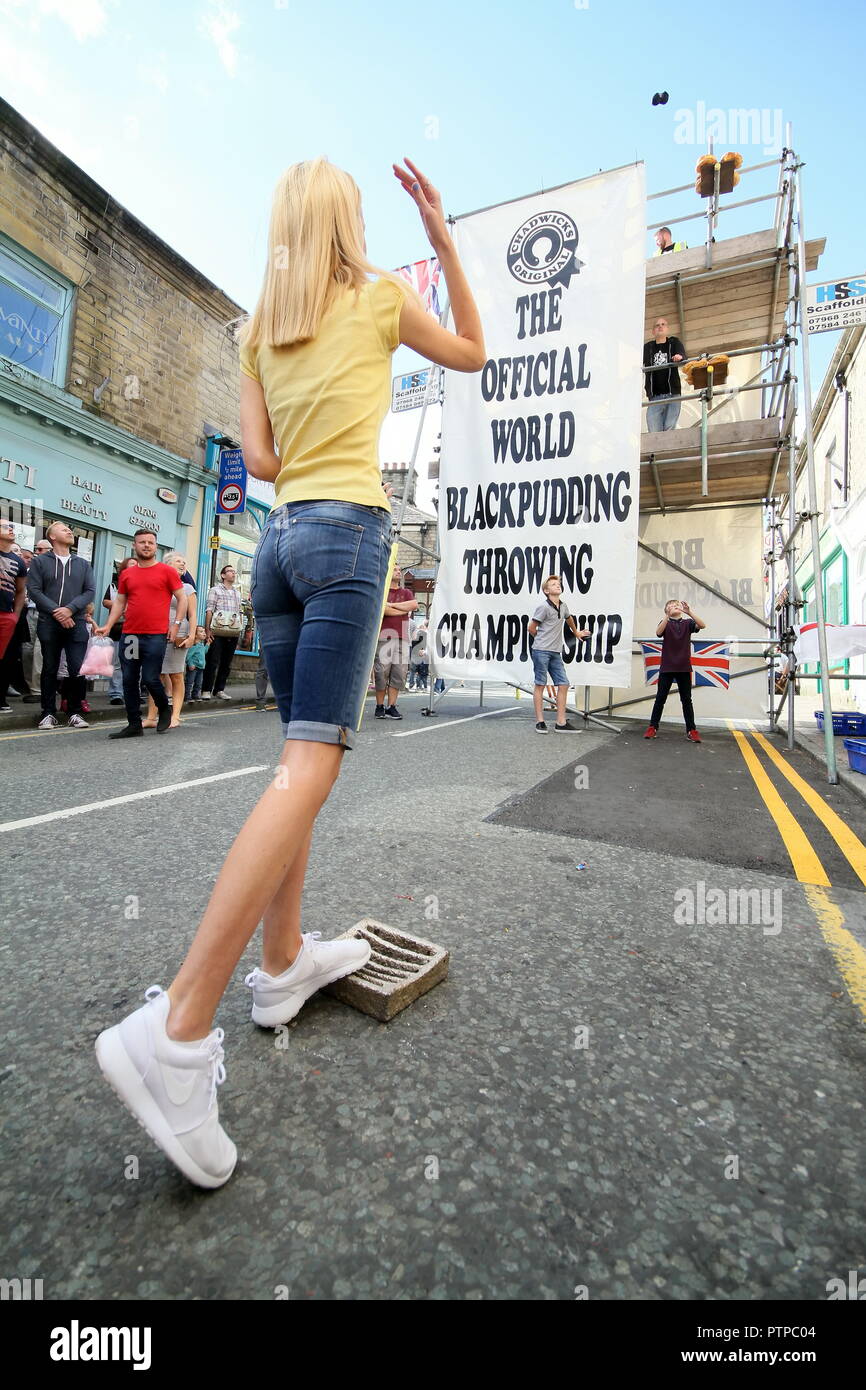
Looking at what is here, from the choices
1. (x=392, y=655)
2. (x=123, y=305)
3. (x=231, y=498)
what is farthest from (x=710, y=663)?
(x=123, y=305)

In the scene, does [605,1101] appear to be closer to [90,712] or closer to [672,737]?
[672,737]

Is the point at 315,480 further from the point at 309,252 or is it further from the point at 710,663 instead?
the point at 710,663

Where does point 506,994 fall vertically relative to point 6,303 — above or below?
below

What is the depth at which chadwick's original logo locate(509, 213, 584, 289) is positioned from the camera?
8.33 m

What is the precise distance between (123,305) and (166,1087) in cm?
1568

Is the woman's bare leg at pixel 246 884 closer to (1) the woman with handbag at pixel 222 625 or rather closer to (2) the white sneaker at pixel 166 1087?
(2) the white sneaker at pixel 166 1087

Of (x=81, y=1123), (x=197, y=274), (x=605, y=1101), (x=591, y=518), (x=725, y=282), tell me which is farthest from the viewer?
(x=197, y=274)

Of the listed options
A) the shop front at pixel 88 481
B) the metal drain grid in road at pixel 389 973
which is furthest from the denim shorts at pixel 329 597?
the shop front at pixel 88 481

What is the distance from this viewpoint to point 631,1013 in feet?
5.61

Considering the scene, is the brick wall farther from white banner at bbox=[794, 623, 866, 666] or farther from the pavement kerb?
the pavement kerb
